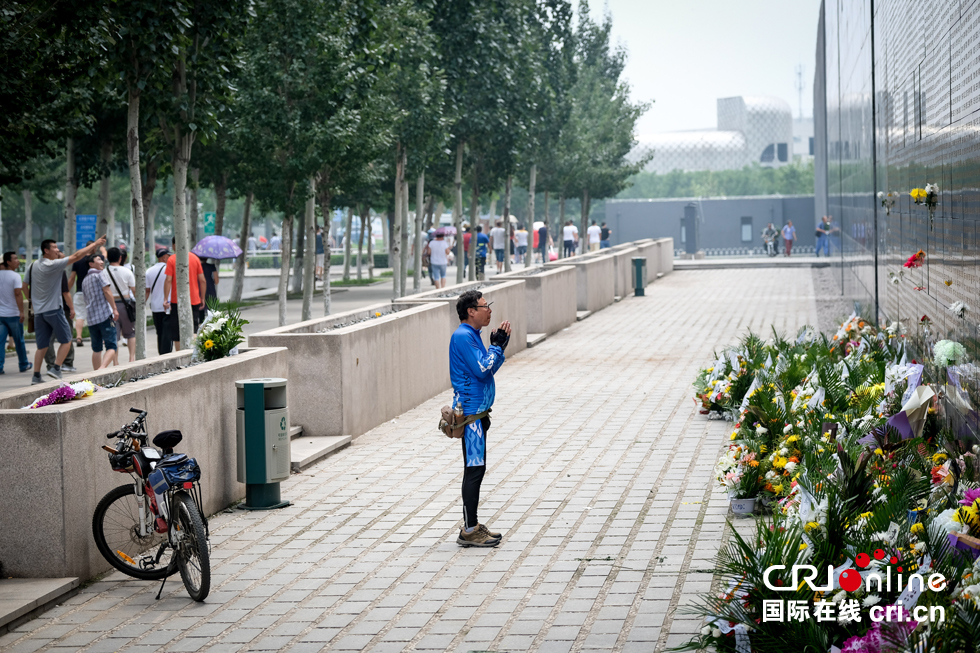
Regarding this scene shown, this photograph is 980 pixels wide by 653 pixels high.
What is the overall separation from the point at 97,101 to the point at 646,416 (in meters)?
12.9

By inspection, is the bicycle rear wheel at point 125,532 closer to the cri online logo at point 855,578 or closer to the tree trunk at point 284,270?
the cri online logo at point 855,578

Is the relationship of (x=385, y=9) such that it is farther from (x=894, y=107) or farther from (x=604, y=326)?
(x=894, y=107)

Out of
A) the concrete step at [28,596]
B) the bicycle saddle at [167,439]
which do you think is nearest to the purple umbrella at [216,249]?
the bicycle saddle at [167,439]

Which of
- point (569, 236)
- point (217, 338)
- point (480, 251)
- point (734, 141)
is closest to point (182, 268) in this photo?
point (217, 338)

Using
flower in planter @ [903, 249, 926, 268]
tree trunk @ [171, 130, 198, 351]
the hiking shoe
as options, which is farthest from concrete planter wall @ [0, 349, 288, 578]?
tree trunk @ [171, 130, 198, 351]

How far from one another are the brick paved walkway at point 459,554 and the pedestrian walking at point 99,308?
5.17 m

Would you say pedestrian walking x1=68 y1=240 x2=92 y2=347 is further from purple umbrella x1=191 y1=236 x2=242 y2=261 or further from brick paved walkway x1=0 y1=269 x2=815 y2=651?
brick paved walkway x1=0 y1=269 x2=815 y2=651

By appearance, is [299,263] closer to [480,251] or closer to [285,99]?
[480,251]

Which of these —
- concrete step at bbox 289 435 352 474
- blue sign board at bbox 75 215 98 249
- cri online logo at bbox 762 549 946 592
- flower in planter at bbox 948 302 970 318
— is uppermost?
blue sign board at bbox 75 215 98 249

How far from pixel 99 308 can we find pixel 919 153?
37.0 feet

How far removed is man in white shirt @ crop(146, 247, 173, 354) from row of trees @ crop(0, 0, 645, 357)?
818mm

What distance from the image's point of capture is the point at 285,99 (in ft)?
72.3

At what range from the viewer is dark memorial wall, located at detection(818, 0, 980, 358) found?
21.6 feet

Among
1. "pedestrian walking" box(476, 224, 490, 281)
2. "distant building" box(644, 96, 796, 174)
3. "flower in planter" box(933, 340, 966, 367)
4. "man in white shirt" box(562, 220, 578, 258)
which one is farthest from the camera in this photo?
"distant building" box(644, 96, 796, 174)
